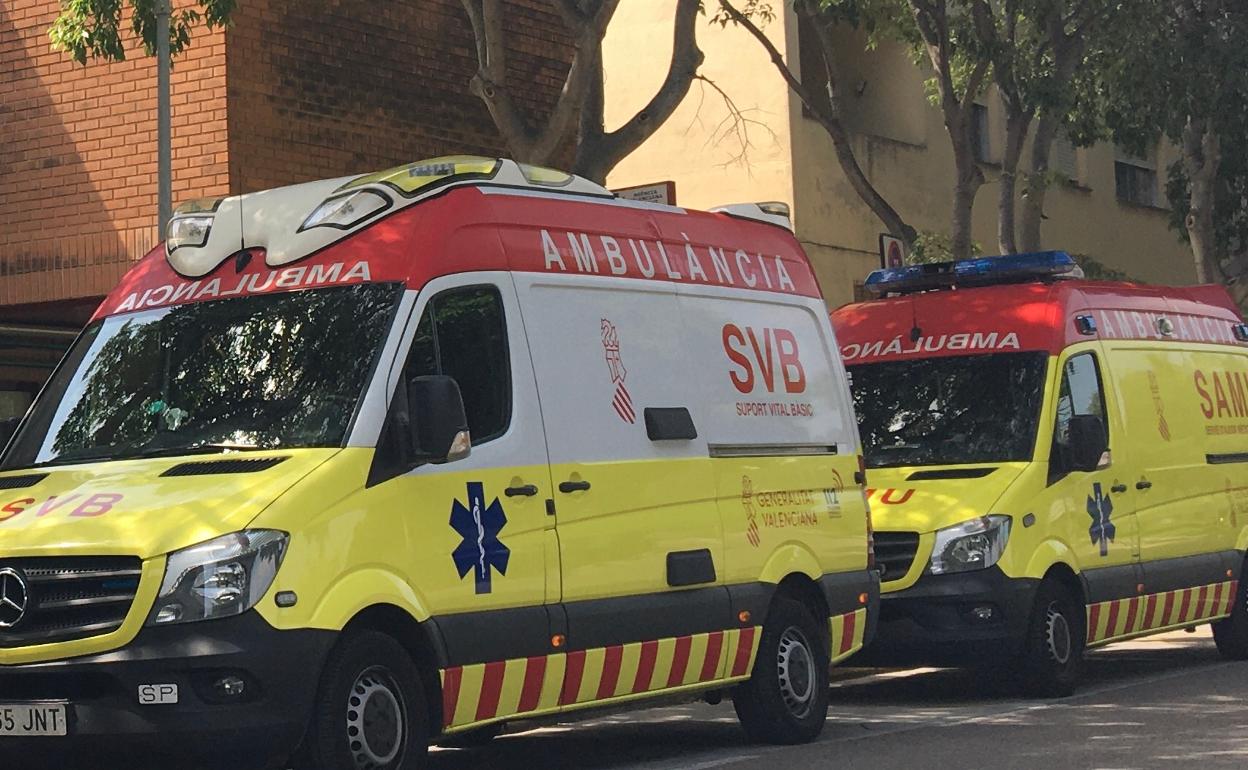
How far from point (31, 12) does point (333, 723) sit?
33.7 feet

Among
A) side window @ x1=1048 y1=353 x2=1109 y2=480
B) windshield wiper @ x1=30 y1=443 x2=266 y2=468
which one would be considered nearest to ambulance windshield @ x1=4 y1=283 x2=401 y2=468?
windshield wiper @ x1=30 y1=443 x2=266 y2=468

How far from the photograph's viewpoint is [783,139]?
2334 centimetres

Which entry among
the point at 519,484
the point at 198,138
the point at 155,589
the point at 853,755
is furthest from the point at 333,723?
the point at 198,138

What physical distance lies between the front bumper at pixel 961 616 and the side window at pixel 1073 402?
2.71 feet

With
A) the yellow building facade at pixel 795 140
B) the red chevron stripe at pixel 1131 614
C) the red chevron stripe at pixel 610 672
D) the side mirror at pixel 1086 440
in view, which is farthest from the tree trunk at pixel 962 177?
the red chevron stripe at pixel 610 672

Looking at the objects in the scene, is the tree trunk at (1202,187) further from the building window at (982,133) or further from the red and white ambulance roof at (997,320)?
the red and white ambulance roof at (997,320)

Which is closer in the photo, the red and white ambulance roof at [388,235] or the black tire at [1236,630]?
the red and white ambulance roof at [388,235]

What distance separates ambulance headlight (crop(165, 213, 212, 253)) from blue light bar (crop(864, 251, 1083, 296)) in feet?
19.1

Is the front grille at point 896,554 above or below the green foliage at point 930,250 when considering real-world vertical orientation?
below

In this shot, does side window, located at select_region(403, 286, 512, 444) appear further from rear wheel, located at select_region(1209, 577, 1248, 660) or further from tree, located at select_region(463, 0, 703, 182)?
rear wheel, located at select_region(1209, 577, 1248, 660)

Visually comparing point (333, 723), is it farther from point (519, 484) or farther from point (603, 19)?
point (603, 19)

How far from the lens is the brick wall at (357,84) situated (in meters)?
15.5

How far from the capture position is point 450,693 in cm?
827

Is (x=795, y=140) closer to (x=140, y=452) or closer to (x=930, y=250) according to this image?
(x=930, y=250)
